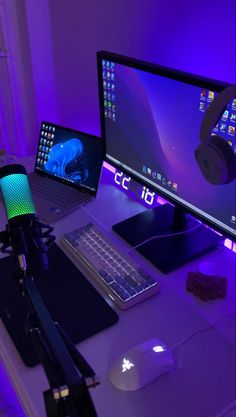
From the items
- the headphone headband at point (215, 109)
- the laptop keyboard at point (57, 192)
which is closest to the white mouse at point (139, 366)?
the headphone headband at point (215, 109)

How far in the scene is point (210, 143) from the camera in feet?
2.29

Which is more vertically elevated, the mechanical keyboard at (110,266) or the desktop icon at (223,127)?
the desktop icon at (223,127)

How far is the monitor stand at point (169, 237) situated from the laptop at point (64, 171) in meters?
0.22

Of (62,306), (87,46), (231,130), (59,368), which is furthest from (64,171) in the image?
(59,368)

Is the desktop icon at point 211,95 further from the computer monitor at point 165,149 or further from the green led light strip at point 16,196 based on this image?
the green led light strip at point 16,196

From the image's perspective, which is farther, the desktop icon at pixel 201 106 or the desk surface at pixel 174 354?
the desktop icon at pixel 201 106

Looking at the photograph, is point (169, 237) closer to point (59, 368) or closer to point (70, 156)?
point (70, 156)

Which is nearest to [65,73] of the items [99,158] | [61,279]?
[99,158]

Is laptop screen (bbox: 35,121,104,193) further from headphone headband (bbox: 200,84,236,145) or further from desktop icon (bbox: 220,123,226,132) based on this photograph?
headphone headband (bbox: 200,84,236,145)

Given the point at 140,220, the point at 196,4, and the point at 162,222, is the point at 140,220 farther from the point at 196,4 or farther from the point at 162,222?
the point at 196,4

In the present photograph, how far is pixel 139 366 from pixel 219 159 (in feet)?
1.33

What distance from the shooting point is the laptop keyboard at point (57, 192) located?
135 cm

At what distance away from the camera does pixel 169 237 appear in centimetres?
114

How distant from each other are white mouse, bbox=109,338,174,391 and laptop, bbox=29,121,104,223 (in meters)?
0.58
